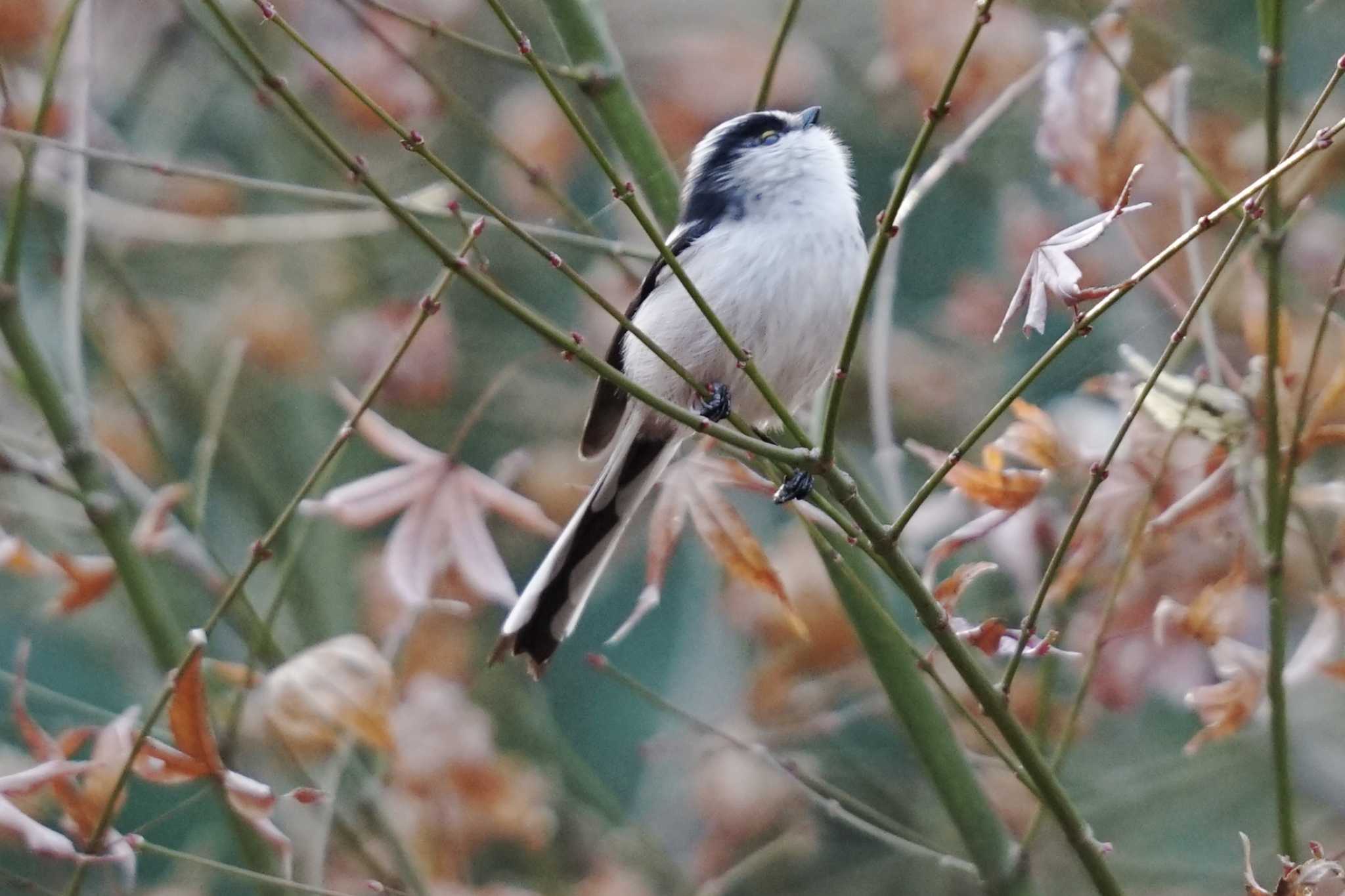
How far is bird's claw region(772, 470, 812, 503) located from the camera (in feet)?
6.18

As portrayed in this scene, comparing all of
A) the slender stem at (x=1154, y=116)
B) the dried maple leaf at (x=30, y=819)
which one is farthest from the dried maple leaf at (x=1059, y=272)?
the dried maple leaf at (x=30, y=819)

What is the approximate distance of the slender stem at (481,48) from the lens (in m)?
2.03

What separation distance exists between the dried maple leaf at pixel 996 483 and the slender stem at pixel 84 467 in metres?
1.26

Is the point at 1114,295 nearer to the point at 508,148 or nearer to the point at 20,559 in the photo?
the point at 508,148

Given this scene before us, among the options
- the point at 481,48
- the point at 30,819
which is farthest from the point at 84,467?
the point at 481,48

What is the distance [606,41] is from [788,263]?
45 cm

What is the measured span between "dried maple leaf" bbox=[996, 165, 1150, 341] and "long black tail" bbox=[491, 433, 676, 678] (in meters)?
0.89

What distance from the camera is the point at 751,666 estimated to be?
440 cm

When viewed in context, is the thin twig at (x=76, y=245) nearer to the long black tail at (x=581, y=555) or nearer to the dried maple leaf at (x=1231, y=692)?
the long black tail at (x=581, y=555)

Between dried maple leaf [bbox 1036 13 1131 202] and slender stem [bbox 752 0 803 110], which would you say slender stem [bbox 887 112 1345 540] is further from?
slender stem [bbox 752 0 803 110]

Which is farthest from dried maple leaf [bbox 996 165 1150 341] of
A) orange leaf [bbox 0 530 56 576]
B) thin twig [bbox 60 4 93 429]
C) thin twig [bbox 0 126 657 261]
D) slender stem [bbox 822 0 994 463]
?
thin twig [bbox 60 4 93 429]

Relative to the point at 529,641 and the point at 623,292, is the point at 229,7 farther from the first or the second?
the point at 529,641

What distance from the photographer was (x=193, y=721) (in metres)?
1.74

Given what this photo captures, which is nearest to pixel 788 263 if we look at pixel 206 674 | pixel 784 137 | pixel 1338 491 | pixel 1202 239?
pixel 784 137
